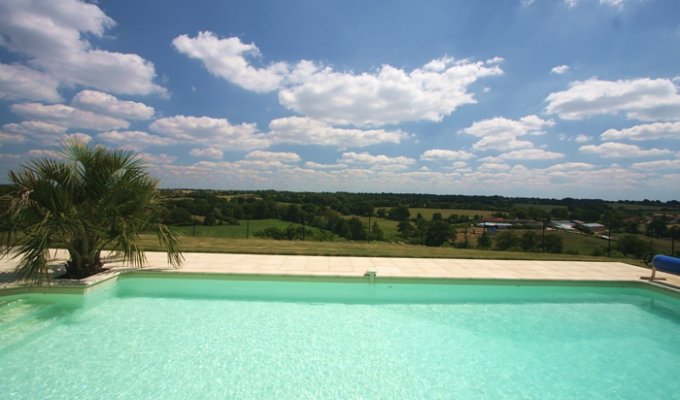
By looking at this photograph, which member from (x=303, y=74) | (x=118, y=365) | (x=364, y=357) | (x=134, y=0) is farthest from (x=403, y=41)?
(x=118, y=365)

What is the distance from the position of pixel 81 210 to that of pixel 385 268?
5.74 m

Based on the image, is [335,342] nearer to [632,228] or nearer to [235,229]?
[235,229]

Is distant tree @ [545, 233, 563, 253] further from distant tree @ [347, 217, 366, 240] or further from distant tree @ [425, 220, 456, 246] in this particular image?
distant tree @ [347, 217, 366, 240]

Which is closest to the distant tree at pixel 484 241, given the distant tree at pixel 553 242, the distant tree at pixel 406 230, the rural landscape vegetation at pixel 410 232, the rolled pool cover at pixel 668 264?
the rural landscape vegetation at pixel 410 232

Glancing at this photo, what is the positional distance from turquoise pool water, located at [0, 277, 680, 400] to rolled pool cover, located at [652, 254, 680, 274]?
60 centimetres

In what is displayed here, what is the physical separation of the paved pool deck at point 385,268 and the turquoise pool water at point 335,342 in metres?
0.31

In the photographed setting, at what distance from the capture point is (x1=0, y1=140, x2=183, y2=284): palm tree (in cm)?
479

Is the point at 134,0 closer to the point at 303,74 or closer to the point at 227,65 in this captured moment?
the point at 227,65

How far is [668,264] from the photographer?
6.36m

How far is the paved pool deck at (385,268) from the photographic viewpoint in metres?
6.52

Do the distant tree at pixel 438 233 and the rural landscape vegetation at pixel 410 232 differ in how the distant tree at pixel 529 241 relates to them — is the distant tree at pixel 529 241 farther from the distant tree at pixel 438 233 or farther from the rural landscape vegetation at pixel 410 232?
the distant tree at pixel 438 233

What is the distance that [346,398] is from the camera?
10.5 ft

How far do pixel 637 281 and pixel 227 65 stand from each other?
39.0 ft

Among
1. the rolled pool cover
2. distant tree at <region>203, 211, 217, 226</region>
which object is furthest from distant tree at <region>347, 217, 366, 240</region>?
the rolled pool cover
